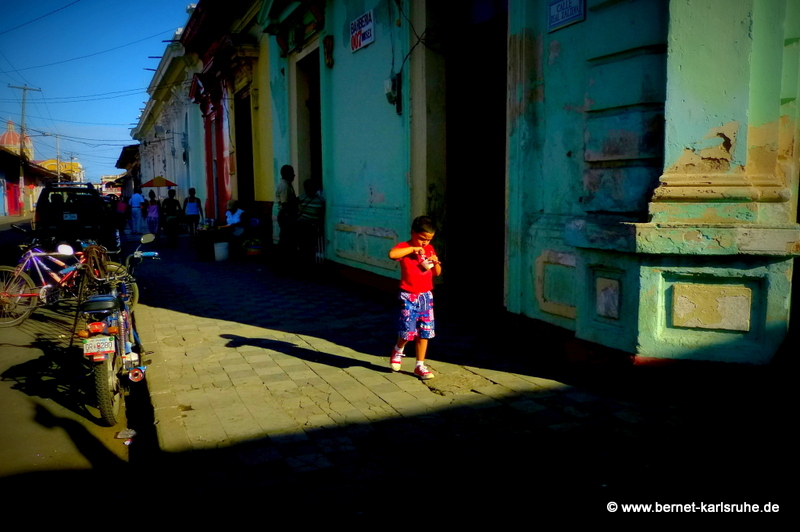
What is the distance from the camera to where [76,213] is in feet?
45.8

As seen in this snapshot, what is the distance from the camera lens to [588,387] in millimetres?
4496

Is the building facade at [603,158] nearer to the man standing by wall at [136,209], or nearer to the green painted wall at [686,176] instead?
the green painted wall at [686,176]

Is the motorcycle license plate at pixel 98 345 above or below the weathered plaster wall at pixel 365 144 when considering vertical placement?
below

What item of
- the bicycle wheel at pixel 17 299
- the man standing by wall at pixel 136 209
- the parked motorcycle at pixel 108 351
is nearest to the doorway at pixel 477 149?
the parked motorcycle at pixel 108 351

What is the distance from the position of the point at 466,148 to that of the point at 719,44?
3.60 metres

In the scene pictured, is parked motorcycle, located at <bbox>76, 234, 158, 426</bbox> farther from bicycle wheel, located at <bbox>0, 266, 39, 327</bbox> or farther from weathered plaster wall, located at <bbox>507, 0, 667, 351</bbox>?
bicycle wheel, located at <bbox>0, 266, 39, 327</bbox>

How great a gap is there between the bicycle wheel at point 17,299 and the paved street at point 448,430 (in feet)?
9.52

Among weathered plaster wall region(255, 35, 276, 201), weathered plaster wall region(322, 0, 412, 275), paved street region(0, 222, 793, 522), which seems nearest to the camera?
paved street region(0, 222, 793, 522)

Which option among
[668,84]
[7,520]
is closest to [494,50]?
[668,84]

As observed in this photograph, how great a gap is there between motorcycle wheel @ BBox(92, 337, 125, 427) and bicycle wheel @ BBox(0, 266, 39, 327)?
433cm

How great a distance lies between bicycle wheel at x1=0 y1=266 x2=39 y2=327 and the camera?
25.5ft

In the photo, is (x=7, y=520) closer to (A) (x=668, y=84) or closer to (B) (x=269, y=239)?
(A) (x=668, y=84)

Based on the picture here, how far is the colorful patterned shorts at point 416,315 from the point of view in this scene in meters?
4.82

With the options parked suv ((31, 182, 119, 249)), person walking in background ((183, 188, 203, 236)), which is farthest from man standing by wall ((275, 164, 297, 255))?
person walking in background ((183, 188, 203, 236))
